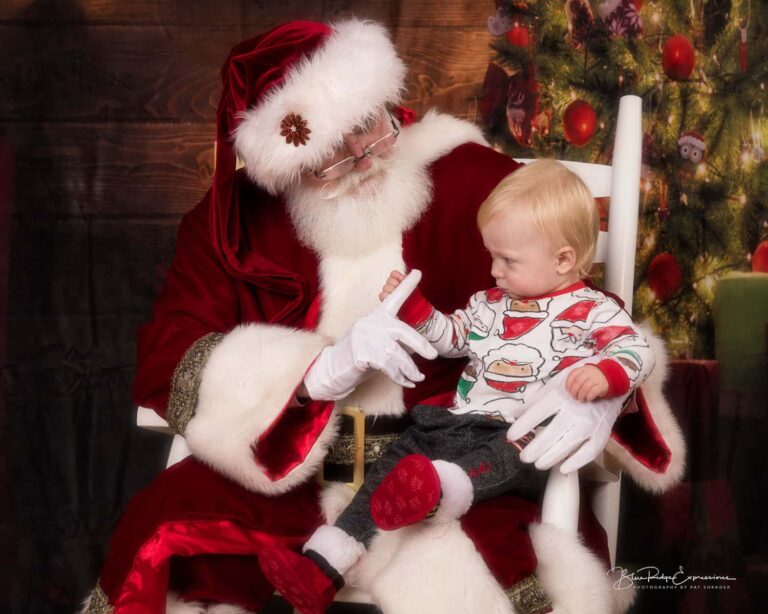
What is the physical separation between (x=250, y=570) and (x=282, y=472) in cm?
14

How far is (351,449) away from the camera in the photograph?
149 cm

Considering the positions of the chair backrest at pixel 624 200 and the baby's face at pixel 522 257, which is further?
the chair backrest at pixel 624 200

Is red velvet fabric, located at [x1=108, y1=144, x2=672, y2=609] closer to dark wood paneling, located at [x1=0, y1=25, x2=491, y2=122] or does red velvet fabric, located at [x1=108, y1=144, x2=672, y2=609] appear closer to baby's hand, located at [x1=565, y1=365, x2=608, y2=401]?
baby's hand, located at [x1=565, y1=365, x2=608, y2=401]

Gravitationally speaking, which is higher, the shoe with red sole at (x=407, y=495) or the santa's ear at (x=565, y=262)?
the santa's ear at (x=565, y=262)

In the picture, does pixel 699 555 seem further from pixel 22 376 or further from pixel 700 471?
pixel 22 376

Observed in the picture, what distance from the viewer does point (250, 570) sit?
1.36m

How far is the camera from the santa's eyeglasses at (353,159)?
151cm

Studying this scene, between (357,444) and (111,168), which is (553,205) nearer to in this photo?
(357,444)

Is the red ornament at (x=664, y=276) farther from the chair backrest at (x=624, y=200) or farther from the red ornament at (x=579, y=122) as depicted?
the chair backrest at (x=624, y=200)

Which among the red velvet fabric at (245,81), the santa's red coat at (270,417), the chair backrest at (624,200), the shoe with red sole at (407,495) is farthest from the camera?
the chair backrest at (624,200)

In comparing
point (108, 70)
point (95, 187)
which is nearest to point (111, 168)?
point (95, 187)

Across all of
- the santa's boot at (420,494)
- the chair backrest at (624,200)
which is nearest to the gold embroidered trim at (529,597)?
the santa's boot at (420,494)

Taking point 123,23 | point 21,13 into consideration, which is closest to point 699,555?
point 123,23

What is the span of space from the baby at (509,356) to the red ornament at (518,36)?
78 cm
